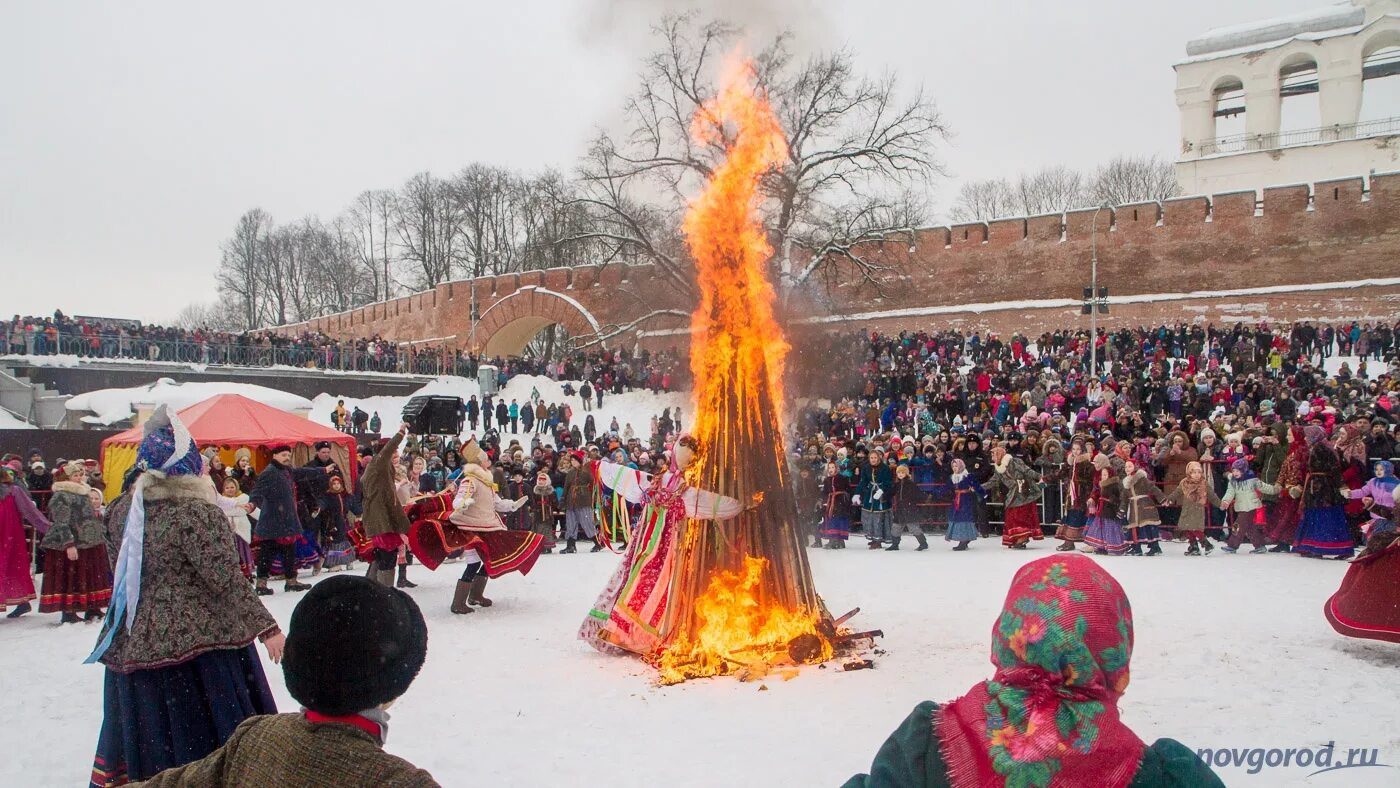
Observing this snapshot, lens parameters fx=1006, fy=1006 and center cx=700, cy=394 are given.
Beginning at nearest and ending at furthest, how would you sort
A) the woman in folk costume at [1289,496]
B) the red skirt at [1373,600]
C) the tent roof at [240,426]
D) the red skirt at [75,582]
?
the red skirt at [1373,600] < the red skirt at [75,582] < the woman in folk costume at [1289,496] < the tent roof at [240,426]

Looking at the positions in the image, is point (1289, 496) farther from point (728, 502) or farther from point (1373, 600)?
point (728, 502)

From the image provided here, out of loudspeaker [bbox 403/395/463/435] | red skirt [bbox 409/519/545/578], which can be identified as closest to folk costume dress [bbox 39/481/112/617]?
red skirt [bbox 409/519/545/578]

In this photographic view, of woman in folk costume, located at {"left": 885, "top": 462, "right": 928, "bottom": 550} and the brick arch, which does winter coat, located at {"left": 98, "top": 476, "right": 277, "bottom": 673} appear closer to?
woman in folk costume, located at {"left": 885, "top": 462, "right": 928, "bottom": 550}

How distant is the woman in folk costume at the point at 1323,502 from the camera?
10.3 meters

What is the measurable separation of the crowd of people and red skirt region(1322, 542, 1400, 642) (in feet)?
60.8

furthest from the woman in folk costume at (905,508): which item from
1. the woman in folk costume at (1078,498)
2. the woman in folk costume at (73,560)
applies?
the woman in folk costume at (73,560)

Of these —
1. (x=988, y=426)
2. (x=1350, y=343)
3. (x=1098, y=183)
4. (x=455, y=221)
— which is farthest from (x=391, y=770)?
(x=1098, y=183)

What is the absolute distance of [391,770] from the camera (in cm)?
174

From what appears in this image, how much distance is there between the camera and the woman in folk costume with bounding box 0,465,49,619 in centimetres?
889

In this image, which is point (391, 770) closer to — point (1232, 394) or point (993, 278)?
point (1232, 394)

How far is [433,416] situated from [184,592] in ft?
54.5

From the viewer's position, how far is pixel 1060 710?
1.83m

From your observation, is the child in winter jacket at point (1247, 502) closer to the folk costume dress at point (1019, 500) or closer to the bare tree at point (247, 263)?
the folk costume dress at point (1019, 500)

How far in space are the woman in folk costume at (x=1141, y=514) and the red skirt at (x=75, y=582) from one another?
34.7ft
